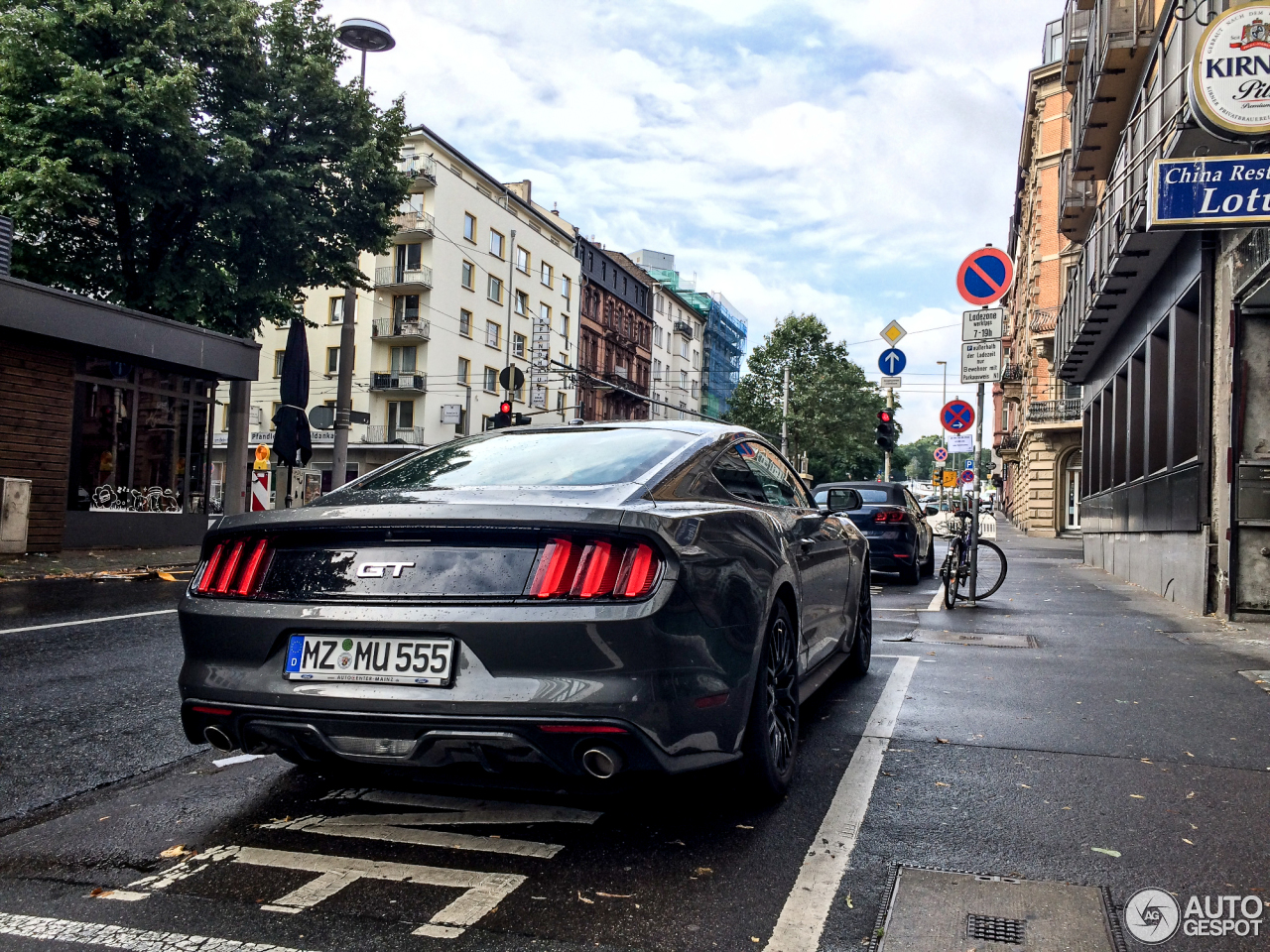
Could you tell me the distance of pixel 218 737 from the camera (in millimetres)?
3314

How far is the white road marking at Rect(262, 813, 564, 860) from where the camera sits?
3320mm

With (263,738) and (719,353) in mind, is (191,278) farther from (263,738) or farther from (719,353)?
(719,353)

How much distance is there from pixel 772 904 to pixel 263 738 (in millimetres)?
1626

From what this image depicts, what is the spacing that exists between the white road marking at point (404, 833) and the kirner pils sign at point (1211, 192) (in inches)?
299

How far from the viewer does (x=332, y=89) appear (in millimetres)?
22188

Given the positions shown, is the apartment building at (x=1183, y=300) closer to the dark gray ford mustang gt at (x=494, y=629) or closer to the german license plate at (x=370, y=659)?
the dark gray ford mustang gt at (x=494, y=629)

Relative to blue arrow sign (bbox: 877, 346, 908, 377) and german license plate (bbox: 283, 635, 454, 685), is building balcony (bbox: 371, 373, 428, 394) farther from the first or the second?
german license plate (bbox: 283, 635, 454, 685)

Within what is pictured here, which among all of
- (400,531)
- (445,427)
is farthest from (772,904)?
(445,427)

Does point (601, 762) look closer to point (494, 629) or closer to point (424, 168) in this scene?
point (494, 629)

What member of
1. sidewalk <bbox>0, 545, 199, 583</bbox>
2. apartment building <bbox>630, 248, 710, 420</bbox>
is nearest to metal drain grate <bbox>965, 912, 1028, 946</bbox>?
sidewalk <bbox>0, 545, 199, 583</bbox>

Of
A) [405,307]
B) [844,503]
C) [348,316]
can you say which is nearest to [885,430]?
[348,316]

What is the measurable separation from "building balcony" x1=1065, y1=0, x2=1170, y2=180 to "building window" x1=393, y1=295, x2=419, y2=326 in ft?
106

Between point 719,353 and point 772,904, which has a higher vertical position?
point 719,353

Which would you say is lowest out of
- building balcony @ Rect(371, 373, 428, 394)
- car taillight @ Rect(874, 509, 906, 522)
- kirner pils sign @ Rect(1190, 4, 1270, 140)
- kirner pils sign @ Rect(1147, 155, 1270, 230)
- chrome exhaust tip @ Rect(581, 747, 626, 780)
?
chrome exhaust tip @ Rect(581, 747, 626, 780)
